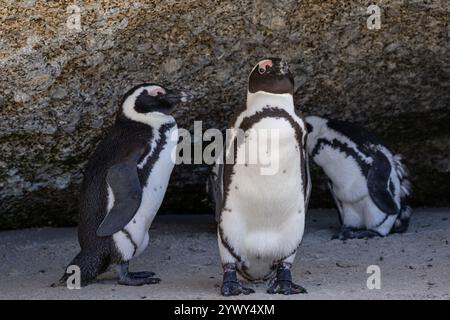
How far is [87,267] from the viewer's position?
13.0 feet

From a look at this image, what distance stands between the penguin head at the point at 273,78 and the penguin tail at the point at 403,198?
1521mm

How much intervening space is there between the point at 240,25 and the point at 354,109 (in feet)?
3.40

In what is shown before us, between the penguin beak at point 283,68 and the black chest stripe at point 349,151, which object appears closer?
the penguin beak at point 283,68

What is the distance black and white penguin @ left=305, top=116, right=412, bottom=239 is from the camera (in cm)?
505

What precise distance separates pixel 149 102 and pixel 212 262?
761 mm

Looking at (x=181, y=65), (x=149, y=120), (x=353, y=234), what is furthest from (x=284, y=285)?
(x=353, y=234)

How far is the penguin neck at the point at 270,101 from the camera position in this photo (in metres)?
3.75

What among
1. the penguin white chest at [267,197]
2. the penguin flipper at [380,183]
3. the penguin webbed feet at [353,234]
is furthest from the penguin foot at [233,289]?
the penguin flipper at [380,183]

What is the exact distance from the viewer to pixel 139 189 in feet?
13.1

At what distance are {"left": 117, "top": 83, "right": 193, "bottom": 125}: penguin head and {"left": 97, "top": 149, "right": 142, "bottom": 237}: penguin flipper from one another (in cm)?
29

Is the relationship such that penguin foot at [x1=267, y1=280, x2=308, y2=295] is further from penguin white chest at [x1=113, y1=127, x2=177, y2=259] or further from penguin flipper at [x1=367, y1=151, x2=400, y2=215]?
penguin flipper at [x1=367, y1=151, x2=400, y2=215]

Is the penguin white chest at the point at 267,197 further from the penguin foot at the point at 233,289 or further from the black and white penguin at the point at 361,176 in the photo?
the black and white penguin at the point at 361,176

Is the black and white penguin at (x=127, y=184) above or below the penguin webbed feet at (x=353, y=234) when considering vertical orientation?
above

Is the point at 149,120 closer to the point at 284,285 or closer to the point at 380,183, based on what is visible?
the point at 284,285
